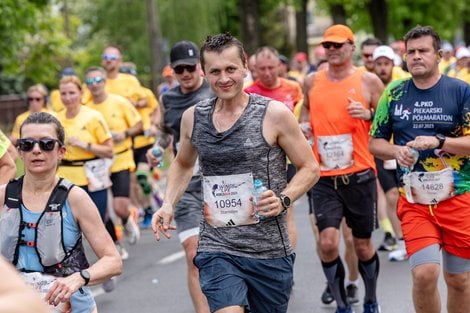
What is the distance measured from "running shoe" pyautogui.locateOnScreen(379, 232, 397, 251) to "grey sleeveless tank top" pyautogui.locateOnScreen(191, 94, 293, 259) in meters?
5.89

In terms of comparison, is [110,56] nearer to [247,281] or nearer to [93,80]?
[93,80]

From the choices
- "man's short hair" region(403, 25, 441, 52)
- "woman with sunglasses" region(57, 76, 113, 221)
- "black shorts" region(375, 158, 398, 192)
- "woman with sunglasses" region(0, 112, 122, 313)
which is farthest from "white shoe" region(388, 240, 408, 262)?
"woman with sunglasses" region(0, 112, 122, 313)

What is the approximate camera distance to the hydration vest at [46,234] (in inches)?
186

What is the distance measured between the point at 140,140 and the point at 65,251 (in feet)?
28.6

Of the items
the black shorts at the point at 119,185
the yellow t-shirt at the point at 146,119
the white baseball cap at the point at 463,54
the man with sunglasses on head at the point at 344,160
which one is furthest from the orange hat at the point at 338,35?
the white baseball cap at the point at 463,54

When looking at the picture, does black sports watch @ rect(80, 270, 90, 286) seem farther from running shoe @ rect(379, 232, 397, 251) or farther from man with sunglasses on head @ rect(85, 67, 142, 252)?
running shoe @ rect(379, 232, 397, 251)

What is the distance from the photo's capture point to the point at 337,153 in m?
7.66

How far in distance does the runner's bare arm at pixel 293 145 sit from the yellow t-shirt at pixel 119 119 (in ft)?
20.5

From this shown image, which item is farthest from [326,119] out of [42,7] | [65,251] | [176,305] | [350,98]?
[42,7]

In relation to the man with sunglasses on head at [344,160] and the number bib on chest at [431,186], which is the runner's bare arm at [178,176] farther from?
the man with sunglasses on head at [344,160]

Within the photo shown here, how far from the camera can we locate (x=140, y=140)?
13.5 meters

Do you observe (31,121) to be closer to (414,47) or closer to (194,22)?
(414,47)

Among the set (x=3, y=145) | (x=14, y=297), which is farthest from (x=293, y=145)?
(x=14, y=297)

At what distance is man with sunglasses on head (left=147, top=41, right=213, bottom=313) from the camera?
7.39 metres
